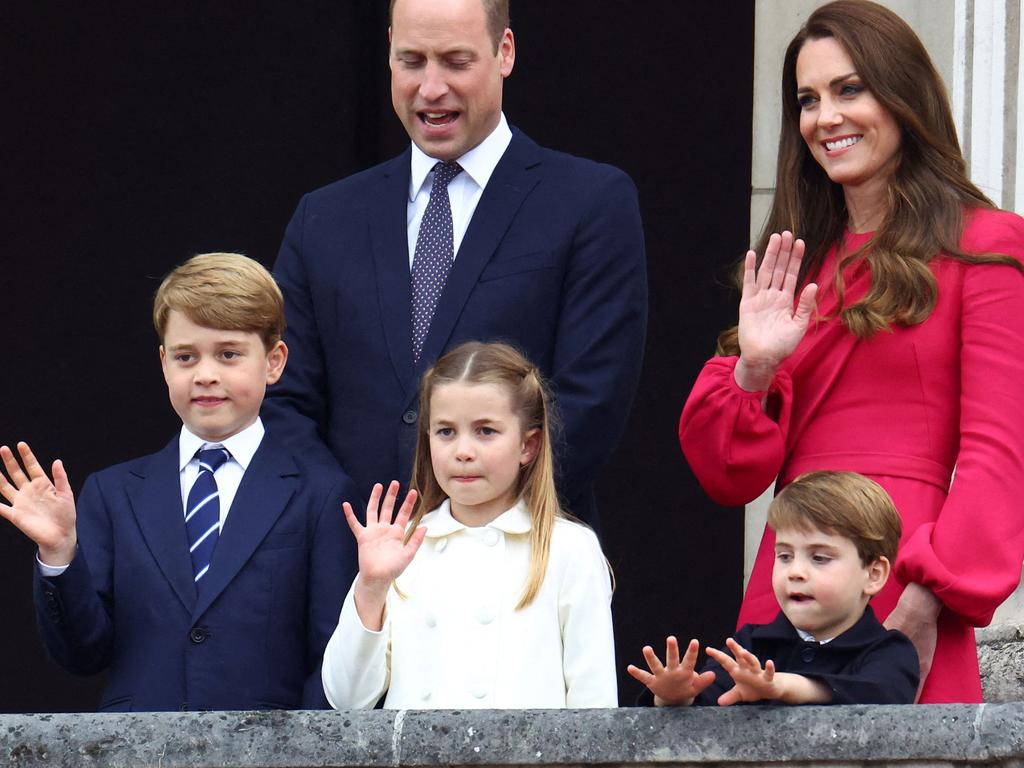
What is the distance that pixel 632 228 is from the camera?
4875 mm

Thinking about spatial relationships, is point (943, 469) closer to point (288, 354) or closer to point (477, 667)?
point (477, 667)

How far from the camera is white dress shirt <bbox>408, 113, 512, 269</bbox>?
4.97 meters

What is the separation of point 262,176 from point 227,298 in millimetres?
2952

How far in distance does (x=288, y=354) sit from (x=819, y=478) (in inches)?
49.9

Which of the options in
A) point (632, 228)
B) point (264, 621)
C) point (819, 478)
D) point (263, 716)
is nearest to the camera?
point (263, 716)

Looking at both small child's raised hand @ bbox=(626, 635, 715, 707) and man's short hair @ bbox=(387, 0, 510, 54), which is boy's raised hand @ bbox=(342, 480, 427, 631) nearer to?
small child's raised hand @ bbox=(626, 635, 715, 707)

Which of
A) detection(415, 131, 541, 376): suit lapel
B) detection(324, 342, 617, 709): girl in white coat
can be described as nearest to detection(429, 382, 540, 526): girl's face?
detection(324, 342, 617, 709): girl in white coat

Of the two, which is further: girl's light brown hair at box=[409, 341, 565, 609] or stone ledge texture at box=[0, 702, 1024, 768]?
girl's light brown hair at box=[409, 341, 565, 609]

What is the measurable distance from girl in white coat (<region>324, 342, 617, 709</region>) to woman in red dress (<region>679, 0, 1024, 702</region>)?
29 cm

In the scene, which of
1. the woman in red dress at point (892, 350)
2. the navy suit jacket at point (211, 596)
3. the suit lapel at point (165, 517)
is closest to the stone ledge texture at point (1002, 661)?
the woman in red dress at point (892, 350)

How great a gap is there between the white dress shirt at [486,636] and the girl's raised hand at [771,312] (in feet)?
1.46

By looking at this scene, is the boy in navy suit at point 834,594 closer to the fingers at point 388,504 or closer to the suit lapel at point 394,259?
the fingers at point 388,504

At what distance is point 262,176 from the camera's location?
7.55 meters

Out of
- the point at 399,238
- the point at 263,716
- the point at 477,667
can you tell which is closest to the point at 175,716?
the point at 263,716
